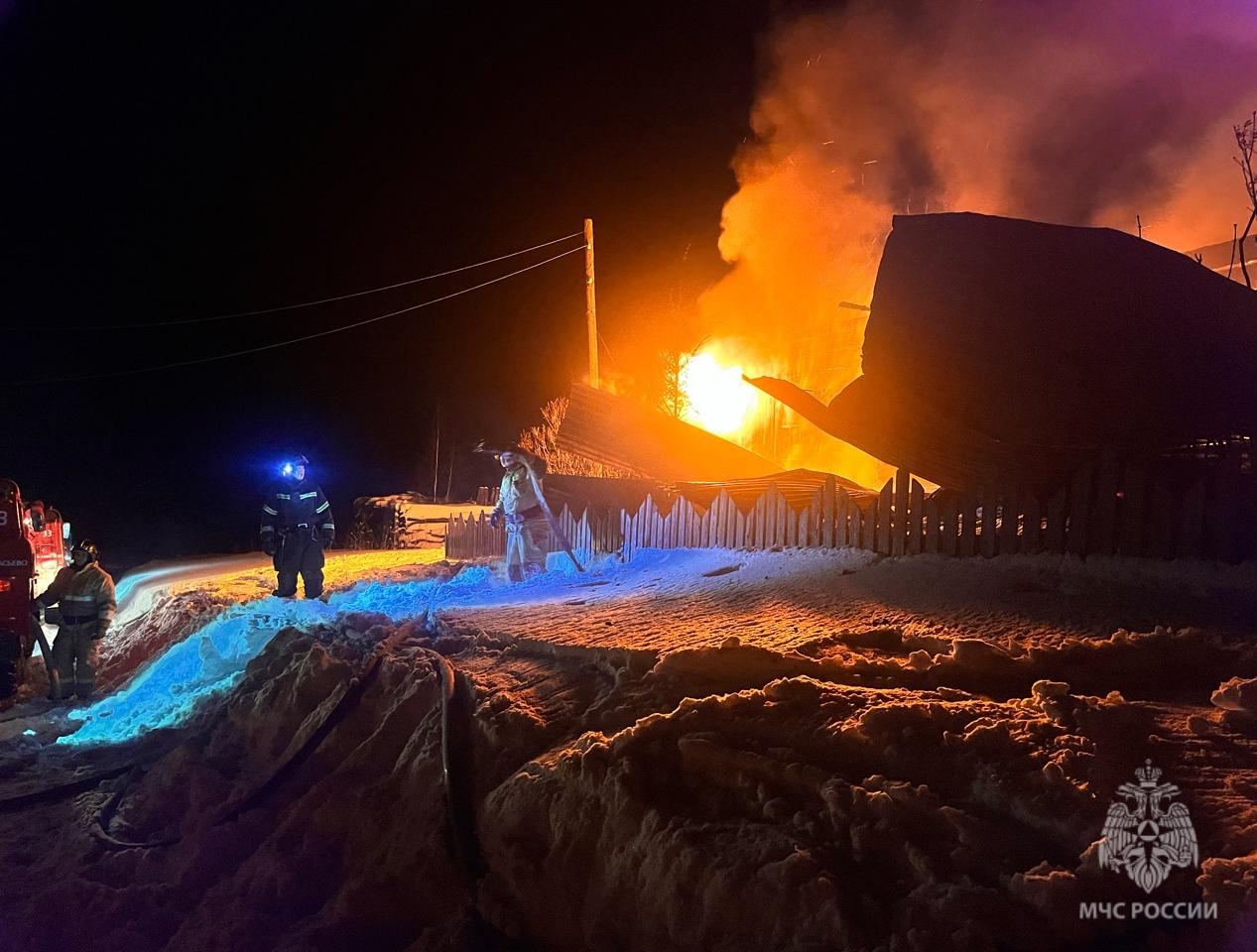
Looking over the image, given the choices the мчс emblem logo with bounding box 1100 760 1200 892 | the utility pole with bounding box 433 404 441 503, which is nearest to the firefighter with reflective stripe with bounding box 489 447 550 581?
the мчс emblem logo with bounding box 1100 760 1200 892

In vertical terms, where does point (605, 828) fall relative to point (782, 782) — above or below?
below

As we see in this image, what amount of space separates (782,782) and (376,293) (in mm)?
35410

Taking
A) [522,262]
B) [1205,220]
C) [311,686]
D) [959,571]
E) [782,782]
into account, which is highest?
[522,262]

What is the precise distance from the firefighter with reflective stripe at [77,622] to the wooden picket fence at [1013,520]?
6954 mm

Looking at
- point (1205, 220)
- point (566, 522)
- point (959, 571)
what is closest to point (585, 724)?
point (959, 571)

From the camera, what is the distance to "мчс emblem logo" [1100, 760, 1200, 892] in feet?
8.00

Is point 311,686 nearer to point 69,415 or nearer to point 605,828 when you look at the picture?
point 605,828

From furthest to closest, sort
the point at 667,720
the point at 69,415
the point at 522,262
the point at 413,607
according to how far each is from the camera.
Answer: the point at 69,415
the point at 522,262
the point at 413,607
the point at 667,720

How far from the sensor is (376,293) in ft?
115

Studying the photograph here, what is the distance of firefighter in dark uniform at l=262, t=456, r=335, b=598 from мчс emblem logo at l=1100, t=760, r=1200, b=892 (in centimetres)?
900

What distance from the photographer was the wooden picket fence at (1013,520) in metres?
5.62

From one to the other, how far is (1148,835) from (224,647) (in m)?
8.12

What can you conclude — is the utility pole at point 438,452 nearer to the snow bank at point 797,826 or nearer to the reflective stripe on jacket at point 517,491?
the reflective stripe on jacket at point 517,491

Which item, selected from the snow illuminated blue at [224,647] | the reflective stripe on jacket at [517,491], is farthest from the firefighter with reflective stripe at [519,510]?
the snow illuminated blue at [224,647]
